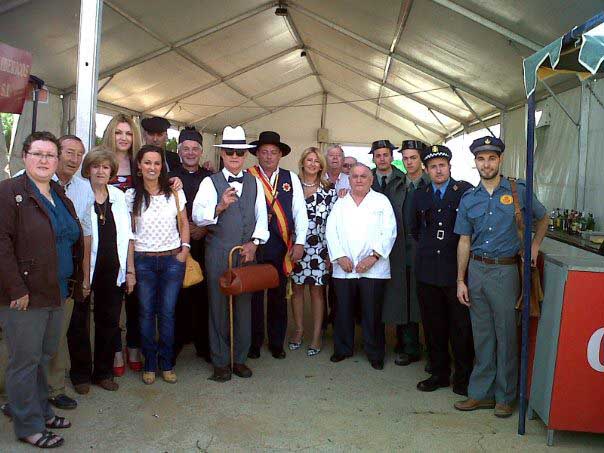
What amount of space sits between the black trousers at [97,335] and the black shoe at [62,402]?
22 centimetres

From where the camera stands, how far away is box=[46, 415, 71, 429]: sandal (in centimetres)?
288

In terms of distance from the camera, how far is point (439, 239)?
350 centimetres

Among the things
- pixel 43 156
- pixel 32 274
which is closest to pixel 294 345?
pixel 32 274

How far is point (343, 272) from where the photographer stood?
13.3 feet

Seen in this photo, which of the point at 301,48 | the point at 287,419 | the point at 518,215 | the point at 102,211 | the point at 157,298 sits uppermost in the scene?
the point at 301,48

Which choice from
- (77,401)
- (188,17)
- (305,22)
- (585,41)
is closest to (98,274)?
(77,401)

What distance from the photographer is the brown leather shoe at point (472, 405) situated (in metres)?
3.26

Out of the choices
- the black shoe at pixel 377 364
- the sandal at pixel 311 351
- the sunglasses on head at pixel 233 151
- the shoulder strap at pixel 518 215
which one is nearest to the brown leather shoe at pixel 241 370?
the sandal at pixel 311 351

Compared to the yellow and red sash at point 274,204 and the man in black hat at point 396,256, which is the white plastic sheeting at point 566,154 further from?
the yellow and red sash at point 274,204

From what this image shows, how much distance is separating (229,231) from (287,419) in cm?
122

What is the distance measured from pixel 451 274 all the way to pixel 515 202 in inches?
23.7

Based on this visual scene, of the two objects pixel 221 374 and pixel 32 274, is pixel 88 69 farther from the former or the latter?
pixel 221 374

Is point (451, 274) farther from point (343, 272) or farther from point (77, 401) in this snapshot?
point (77, 401)

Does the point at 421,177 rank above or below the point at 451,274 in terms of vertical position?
above
